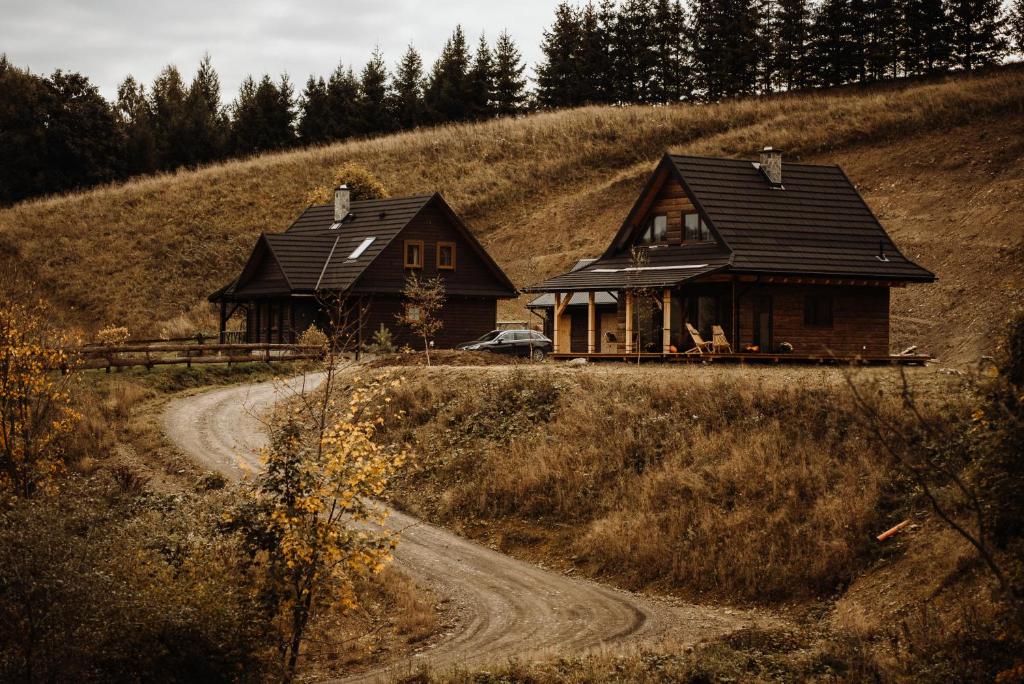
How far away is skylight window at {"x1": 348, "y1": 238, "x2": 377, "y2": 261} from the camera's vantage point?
163 feet

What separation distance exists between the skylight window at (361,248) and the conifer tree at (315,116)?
54210 mm

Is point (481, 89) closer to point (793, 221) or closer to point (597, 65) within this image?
point (597, 65)

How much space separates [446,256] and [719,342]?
64.2 ft

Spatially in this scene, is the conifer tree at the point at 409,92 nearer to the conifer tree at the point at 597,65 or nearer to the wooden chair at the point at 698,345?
the conifer tree at the point at 597,65

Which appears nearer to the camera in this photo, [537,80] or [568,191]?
[568,191]

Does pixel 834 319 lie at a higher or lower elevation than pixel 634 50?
lower

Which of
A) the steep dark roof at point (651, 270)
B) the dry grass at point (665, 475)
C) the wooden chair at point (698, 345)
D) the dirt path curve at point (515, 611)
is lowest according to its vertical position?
the dirt path curve at point (515, 611)

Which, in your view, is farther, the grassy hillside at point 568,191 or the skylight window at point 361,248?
the grassy hillside at point 568,191

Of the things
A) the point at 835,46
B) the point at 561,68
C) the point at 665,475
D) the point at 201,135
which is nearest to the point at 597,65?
the point at 561,68

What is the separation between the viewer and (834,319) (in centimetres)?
3753

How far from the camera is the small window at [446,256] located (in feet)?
168

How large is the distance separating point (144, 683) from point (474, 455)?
14062mm

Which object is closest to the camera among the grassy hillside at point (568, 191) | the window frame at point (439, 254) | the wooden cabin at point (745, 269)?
the wooden cabin at point (745, 269)

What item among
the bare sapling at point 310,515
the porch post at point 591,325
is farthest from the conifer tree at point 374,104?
the bare sapling at point 310,515
